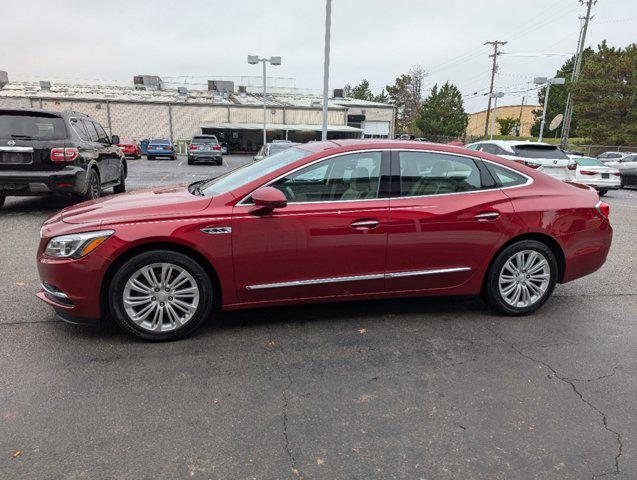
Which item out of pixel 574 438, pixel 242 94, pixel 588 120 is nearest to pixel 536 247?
pixel 574 438

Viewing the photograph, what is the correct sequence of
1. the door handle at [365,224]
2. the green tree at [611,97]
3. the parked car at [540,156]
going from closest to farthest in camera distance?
the door handle at [365,224], the parked car at [540,156], the green tree at [611,97]

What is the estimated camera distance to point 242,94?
185 ft

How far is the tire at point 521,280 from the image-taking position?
414 centimetres

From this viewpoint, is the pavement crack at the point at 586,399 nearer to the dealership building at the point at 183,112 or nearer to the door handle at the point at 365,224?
the door handle at the point at 365,224

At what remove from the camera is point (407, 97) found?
8669cm

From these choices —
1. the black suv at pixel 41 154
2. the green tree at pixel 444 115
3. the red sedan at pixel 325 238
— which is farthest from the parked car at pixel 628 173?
the green tree at pixel 444 115

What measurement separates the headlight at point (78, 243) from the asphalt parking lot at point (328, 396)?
700 mm

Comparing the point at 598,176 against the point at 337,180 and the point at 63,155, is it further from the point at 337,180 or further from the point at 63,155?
the point at 63,155

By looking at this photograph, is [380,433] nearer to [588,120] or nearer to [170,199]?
[170,199]

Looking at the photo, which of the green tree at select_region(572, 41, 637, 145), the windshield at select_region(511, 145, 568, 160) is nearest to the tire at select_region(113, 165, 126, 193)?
the windshield at select_region(511, 145, 568, 160)

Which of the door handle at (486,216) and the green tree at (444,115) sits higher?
the green tree at (444,115)

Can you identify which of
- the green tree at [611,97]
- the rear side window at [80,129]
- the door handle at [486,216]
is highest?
the green tree at [611,97]

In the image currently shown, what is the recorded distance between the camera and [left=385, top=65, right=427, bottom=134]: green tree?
3319 inches

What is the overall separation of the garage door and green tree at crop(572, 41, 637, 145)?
863 inches
